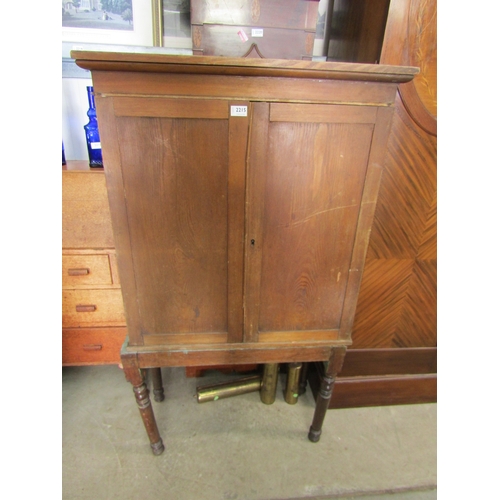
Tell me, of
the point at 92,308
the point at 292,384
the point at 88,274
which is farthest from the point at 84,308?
the point at 292,384

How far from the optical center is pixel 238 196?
3.17 feet

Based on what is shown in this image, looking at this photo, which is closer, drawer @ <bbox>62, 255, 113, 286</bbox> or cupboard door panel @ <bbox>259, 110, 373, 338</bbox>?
cupboard door panel @ <bbox>259, 110, 373, 338</bbox>

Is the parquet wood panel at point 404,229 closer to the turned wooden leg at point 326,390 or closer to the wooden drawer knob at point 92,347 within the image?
the turned wooden leg at point 326,390

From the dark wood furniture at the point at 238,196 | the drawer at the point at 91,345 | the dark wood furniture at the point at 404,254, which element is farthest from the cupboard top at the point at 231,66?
the drawer at the point at 91,345

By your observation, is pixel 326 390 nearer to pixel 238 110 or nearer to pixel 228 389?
pixel 228 389

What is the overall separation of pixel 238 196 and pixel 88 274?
0.95m

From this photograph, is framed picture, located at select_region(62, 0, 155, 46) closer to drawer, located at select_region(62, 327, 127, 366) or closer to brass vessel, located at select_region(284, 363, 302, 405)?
drawer, located at select_region(62, 327, 127, 366)

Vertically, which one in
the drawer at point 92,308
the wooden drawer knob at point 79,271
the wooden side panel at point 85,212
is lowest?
the drawer at point 92,308

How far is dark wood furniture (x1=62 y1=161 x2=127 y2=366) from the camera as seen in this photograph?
138 cm

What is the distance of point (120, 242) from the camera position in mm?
995

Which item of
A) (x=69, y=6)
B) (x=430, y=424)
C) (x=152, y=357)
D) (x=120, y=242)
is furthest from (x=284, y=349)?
(x=69, y=6)

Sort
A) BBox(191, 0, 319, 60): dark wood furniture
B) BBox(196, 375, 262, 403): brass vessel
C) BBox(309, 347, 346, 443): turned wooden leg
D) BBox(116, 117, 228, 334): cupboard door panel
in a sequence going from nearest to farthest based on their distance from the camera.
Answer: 1. BBox(116, 117, 228, 334): cupboard door panel
2. BBox(191, 0, 319, 60): dark wood furniture
3. BBox(309, 347, 346, 443): turned wooden leg
4. BBox(196, 375, 262, 403): brass vessel

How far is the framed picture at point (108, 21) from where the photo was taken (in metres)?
1.43

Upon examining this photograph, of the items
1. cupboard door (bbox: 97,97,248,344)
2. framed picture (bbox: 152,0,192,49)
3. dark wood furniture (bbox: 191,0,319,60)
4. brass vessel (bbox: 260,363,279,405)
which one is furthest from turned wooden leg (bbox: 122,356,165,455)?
framed picture (bbox: 152,0,192,49)
